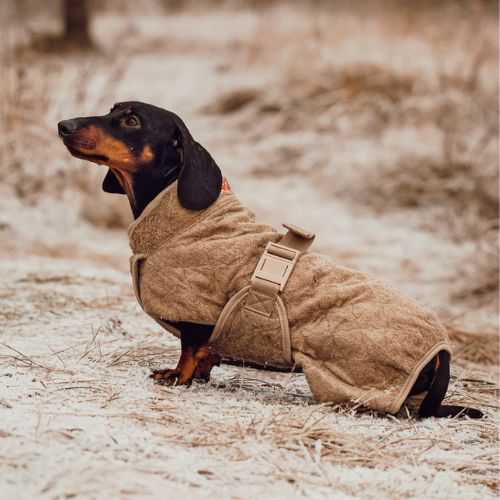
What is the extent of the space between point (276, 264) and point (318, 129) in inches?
255

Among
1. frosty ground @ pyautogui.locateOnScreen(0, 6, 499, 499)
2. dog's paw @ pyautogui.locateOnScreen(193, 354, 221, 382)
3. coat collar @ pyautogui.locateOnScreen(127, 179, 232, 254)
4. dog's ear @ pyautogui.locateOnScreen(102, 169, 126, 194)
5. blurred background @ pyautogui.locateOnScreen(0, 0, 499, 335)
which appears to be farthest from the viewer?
blurred background @ pyautogui.locateOnScreen(0, 0, 499, 335)

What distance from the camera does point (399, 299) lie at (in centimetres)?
275

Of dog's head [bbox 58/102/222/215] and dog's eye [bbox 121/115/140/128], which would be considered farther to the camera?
dog's eye [bbox 121/115/140/128]

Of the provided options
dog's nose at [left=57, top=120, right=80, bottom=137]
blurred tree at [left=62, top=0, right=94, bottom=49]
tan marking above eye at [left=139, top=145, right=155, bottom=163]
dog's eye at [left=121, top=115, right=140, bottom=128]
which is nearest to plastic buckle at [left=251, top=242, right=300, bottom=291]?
tan marking above eye at [left=139, top=145, right=155, bottom=163]

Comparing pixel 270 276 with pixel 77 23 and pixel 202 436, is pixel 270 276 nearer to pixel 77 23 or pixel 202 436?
pixel 202 436

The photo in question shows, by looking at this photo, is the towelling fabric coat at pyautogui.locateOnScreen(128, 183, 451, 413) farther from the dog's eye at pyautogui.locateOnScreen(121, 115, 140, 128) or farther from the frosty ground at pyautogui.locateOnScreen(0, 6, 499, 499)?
the dog's eye at pyautogui.locateOnScreen(121, 115, 140, 128)

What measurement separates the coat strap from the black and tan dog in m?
0.22

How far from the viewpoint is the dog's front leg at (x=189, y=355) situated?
2.80m

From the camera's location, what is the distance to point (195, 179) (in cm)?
273

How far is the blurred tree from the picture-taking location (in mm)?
13023

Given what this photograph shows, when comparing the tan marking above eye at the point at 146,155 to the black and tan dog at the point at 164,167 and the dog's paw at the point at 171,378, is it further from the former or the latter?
the dog's paw at the point at 171,378

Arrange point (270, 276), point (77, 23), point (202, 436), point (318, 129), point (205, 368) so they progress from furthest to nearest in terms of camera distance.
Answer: point (77, 23) → point (318, 129) → point (205, 368) → point (270, 276) → point (202, 436)

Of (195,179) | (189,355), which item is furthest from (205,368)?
(195,179)

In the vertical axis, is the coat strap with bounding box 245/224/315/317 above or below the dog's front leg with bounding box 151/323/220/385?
above
